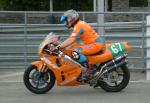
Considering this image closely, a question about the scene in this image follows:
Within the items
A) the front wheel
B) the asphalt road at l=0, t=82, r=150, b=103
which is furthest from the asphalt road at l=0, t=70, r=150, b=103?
the front wheel

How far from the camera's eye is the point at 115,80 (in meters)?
9.84

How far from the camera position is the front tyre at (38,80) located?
9.70 meters

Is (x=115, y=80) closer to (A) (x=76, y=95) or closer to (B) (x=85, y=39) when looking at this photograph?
(A) (x=76, y=95)

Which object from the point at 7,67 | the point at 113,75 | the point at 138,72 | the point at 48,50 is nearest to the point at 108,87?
the point at 113,75

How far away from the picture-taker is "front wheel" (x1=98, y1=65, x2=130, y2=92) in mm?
9844

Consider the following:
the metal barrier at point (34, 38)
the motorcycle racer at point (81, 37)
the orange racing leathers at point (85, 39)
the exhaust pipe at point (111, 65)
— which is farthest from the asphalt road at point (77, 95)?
the metal barrier at point (34, 38)

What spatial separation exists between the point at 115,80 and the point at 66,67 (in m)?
0.93

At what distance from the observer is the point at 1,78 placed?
37.6 ft

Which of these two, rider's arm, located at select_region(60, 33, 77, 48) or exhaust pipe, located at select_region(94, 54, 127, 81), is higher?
rider's arm, located at select_region(60, 33, 77, 48)

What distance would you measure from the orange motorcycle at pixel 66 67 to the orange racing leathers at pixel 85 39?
12 centimetres

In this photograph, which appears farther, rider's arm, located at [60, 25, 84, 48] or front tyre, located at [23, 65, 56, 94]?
front tyre, located at [23, 65, 56, 94]

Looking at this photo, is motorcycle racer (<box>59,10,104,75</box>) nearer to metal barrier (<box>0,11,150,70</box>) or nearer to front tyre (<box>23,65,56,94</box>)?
front tyre (<box>23,65,56,94</box>)

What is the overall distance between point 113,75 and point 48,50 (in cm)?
128

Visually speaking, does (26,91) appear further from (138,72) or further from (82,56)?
(138,72)
